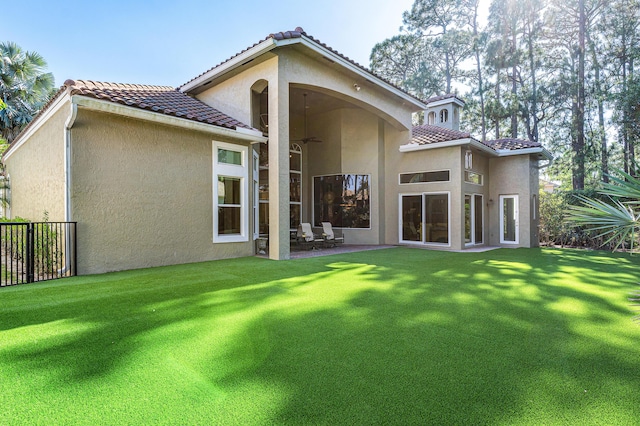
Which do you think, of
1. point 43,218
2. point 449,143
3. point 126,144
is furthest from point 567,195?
point 43,218

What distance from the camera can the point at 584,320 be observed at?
426cm

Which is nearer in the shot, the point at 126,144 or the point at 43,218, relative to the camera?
the point at 126,144

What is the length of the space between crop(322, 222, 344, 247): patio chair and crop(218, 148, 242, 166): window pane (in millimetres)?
4948

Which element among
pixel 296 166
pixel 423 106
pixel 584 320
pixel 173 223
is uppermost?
pixel 423 106

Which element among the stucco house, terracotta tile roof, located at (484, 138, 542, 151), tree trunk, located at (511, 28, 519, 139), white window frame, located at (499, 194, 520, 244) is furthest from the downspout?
tree trunk, located at (511, 28, 519, 139)

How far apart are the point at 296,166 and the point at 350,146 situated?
9.11 ft

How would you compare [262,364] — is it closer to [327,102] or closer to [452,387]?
[452,387]

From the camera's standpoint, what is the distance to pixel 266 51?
890cm

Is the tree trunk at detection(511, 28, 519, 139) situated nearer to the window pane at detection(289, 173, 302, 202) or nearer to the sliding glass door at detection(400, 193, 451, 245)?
the sliding glass door at detection(400, 193, 451, 245)

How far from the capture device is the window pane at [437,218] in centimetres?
1285

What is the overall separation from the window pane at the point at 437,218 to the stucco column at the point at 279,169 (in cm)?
670

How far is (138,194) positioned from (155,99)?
3242 mm

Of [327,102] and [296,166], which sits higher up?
[327,102]

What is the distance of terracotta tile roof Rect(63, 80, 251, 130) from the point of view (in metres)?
7.08
